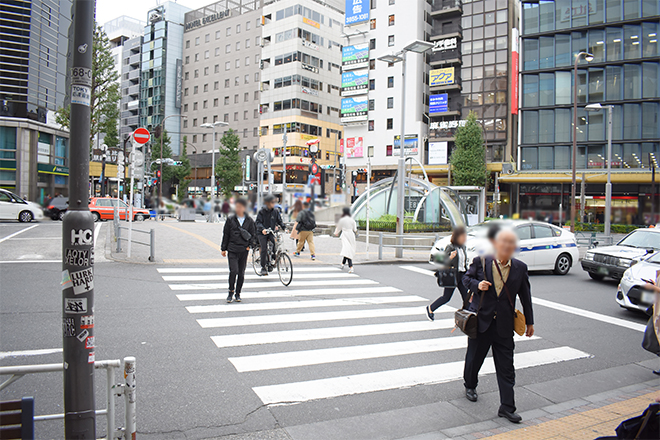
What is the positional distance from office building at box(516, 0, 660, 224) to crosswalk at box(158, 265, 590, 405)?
407cm

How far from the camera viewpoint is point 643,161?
2236 millimetres

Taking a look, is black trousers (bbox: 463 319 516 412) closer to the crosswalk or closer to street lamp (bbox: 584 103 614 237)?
the crosswalk

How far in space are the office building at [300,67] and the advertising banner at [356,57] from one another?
183 ft

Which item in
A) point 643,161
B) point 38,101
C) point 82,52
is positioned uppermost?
point 82,52

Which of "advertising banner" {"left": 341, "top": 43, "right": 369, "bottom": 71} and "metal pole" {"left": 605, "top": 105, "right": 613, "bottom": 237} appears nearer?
"metal pole" {"left": 605, "top": 105, "right": 613, "bottom": 237}

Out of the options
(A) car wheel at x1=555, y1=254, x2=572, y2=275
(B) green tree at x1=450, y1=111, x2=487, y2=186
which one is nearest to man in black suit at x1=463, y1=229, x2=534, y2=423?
(A) car wheel at x1=555, y1=254, x2=572, y2=275

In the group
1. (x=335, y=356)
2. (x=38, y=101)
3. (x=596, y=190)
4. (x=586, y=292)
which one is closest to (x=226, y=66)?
(x=38, y=101)

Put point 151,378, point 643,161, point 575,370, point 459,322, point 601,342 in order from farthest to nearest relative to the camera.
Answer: point 601,342 < point 575,370 < point 151,378 < point 459,322 < point 643,161

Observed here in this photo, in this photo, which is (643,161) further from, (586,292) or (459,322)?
(586,292)

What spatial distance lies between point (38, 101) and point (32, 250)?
15536 mm

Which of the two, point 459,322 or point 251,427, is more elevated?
point 459,322

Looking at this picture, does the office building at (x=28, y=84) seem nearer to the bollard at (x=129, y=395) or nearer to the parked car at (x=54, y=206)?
the parked car at (x=54, y=206)

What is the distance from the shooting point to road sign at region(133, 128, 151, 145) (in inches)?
114

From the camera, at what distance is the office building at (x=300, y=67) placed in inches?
111
